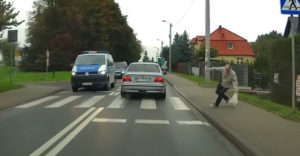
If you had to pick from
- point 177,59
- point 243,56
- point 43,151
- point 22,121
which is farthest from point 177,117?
point 243,56

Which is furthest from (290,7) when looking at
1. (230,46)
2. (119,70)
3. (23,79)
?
(230,46)

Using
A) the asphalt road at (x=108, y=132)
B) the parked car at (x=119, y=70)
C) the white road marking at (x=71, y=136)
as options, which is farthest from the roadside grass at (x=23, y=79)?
the white road marking at (x=71, y=136)

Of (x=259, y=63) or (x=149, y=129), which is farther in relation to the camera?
(x=259, y=63)

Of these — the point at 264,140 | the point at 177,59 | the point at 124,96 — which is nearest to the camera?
the point at 264,140

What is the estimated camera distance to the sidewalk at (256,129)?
8359mm

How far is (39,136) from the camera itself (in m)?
10.0

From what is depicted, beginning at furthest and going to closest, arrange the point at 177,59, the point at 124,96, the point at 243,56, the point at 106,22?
the point at 243,56 < the point at 177,59 < the point at 106,22 < the point at 124,96

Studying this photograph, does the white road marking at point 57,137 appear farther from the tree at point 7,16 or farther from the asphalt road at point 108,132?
the tree at point 7,16

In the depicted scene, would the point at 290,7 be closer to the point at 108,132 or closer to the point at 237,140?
the point at 237,140

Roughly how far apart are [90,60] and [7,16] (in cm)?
475

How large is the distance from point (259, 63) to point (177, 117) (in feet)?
75.3

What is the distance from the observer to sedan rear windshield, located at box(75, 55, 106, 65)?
982 inches

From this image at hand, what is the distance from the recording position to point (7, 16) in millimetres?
22406

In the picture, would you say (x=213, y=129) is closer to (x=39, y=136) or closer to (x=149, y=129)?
(x=149, y=129)
